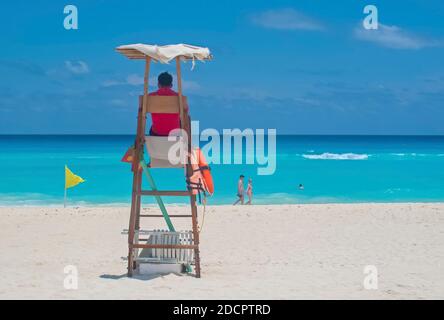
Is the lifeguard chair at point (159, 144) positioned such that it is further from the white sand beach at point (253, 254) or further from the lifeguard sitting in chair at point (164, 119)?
the white sand beach at point (253, 254)

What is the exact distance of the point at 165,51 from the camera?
21.4 feet

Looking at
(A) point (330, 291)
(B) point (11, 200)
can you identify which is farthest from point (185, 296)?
(B) point (11, 200)

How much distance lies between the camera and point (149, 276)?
6938mm

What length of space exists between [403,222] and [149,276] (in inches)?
269

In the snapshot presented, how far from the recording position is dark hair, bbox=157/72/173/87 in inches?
269

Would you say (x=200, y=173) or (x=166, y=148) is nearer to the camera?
(x=166, y=148)

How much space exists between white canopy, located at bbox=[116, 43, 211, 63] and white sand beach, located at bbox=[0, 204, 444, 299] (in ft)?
7.61

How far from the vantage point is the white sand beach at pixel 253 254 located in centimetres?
633

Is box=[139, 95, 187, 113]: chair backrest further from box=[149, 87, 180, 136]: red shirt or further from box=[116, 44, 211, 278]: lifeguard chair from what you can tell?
box=[149, 87, 180, 136]: red shirt

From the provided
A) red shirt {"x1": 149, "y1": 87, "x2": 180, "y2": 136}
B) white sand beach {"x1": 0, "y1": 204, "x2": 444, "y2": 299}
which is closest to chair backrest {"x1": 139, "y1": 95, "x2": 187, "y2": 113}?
red shirt {"x1": 149, "y1": 87, "x2": 180, "y2": 136}

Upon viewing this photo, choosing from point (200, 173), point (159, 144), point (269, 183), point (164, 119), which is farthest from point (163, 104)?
point (269, 183)

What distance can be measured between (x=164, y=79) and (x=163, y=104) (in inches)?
11.8

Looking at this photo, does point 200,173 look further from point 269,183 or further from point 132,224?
point 269,183
